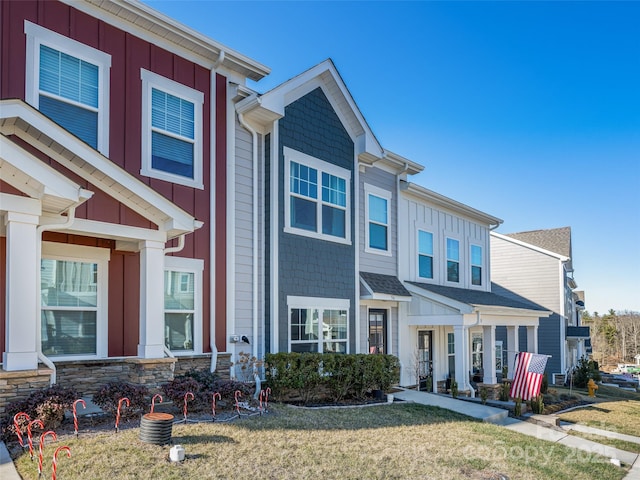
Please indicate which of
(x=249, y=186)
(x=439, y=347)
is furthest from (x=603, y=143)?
(x=249, y=186)

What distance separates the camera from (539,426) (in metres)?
11.3

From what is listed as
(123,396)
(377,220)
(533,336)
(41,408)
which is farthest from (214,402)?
(533,336)

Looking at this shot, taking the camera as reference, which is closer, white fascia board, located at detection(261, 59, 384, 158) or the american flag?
white fascia board, located at detection(261, 59, 384, 158)

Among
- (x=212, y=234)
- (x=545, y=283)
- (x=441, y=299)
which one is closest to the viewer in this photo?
(x=212, y=234)

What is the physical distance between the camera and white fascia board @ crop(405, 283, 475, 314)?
562 inches

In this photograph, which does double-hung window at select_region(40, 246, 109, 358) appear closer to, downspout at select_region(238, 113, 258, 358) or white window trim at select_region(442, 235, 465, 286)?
downspout at select_region(238, 113, 258, 358)

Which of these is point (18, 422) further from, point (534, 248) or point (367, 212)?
point (534, 248)

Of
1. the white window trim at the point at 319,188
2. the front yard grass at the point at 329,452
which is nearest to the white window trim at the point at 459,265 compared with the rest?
the white window trim at the point at 319,188

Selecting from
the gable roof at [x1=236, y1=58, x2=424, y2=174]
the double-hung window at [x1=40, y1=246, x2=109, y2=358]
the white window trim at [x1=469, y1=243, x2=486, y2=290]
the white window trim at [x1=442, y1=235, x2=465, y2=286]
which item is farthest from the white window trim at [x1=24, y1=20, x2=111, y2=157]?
the white window trim at [x1=469, y1=243, x2=486, y2=290]

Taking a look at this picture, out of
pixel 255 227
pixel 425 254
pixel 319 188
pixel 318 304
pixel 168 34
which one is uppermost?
pixel 168 34

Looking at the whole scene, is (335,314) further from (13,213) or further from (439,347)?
(13,213)

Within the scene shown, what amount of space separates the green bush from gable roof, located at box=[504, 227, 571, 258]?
19.6 meters

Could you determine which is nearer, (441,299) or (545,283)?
(441,299)

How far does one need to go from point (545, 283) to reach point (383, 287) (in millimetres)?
15914
